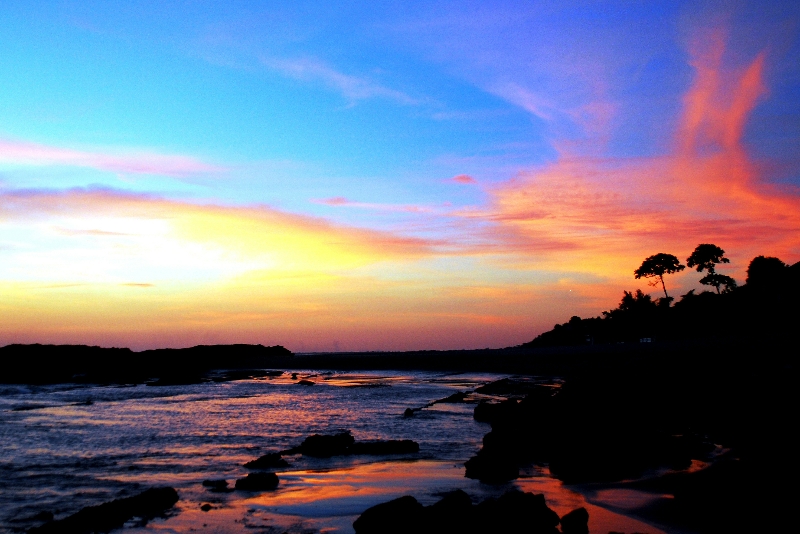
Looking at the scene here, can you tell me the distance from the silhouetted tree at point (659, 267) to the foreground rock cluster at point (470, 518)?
63.0 metres

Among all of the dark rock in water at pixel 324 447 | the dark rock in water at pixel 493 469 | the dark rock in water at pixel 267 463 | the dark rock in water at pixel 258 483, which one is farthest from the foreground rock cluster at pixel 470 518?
the dark rock in water at pixel 324 447

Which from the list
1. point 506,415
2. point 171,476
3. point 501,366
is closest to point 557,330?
point 501,366

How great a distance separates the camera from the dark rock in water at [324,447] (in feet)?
48.2

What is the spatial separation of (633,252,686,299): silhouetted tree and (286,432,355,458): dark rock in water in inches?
2299

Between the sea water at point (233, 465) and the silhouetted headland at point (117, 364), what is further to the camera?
the silhouetted headland at point (117, 364)

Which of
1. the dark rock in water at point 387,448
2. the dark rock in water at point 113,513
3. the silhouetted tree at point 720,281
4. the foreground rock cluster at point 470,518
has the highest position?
the silhouetted tree at point 720,281

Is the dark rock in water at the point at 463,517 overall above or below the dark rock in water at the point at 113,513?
above

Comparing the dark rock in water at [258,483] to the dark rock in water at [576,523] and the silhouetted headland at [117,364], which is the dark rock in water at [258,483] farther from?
the silhouetted headland at [117,364]

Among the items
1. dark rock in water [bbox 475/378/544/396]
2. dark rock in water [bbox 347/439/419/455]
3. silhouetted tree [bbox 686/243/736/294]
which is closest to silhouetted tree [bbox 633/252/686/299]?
silhouetted tree [bbox 686/243/736/294]

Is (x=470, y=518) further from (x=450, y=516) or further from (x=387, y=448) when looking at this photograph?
(x=387, y=448)

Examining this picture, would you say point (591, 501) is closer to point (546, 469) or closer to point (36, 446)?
point (546, 469)

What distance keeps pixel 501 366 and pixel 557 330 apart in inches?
1555

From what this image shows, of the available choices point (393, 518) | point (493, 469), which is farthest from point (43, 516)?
point (493, 469)

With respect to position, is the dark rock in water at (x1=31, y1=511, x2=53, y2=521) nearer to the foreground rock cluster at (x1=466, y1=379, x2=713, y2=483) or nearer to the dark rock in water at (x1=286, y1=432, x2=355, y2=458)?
the dark rock in water at (x1=286, y1=432, x2=355, y2=458)
